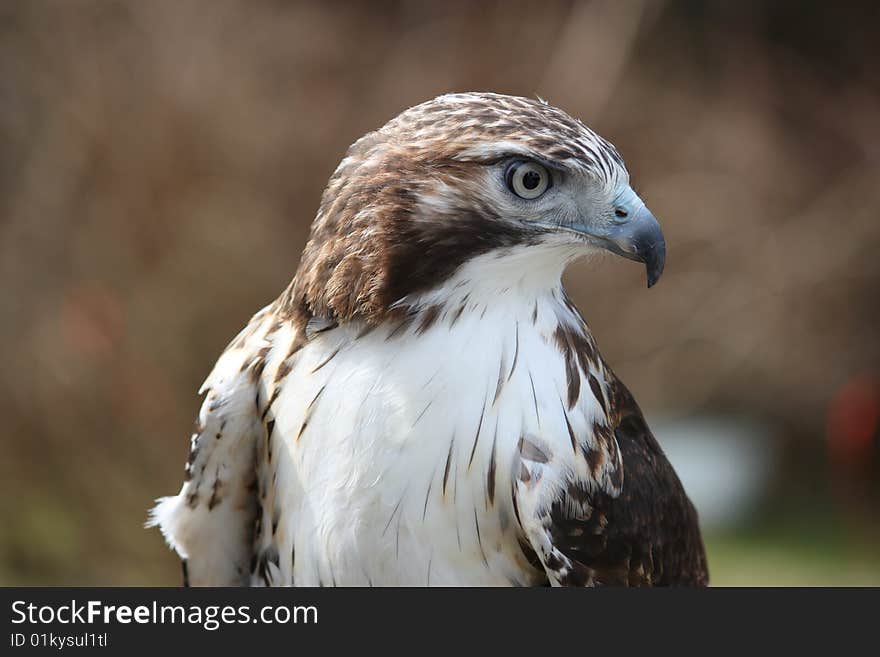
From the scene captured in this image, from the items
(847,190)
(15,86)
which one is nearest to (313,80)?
(15,86)

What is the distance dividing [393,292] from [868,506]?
224 inches

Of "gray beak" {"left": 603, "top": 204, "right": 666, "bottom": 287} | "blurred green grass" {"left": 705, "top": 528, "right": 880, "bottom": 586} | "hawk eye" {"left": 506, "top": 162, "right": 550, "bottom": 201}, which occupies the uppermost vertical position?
"blurred green grass" {"left": 705, "top": 528, "right": 880, "bottom": 586}

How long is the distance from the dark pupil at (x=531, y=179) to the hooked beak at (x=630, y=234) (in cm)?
14

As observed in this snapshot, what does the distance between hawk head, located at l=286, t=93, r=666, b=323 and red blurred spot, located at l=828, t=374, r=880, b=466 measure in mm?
5067

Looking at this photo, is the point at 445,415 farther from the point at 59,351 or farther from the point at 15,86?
the point at 15,86

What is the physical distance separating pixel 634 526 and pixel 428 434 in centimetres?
55

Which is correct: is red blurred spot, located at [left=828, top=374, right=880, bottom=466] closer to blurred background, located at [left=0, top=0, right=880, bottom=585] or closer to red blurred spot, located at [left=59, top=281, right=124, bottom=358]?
blurred background, located at [left=0, top=0, right=880, bottom=585]

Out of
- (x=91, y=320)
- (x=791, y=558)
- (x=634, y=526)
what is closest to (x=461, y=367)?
(x=634, y=526)

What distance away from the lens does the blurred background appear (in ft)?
19.4

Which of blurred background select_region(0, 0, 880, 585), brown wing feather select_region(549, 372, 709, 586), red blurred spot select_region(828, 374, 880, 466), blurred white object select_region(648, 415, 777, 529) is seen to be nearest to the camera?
brown wing feather select_region(549, 372, 709, 586)

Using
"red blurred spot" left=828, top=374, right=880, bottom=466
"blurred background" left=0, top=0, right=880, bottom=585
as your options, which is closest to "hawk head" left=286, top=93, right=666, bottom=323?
"blurred background" left=0, top=0, right=880, bottom=585

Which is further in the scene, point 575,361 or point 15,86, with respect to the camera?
point 15,86

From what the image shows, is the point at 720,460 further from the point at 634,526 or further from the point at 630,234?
the point at 630,234

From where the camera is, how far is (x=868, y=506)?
7.27m
